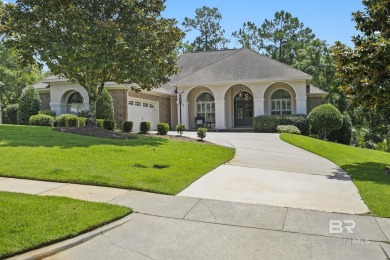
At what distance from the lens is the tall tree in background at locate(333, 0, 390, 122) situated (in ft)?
32.1

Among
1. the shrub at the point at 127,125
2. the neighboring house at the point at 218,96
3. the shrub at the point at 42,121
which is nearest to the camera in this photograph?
the shrub at the point at 127,125

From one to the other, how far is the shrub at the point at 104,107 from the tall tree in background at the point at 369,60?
14.5 meters

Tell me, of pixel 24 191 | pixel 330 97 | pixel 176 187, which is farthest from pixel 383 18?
pixel 330 97

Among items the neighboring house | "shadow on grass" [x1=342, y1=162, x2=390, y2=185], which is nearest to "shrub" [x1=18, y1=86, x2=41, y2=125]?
the neighboring house

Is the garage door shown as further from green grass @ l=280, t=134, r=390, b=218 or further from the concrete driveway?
the concrete driveway

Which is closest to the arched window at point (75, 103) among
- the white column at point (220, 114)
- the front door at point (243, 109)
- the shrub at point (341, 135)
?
the white column at point (220, 114)

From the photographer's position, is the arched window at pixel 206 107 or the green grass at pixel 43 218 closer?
the green grass at pixel 43 218

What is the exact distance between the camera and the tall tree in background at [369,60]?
9781 millimetres

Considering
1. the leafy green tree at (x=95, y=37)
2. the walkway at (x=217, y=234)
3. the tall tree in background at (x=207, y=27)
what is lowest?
the walkway at (x=217, y=234)

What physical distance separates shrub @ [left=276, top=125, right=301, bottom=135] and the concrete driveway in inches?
378

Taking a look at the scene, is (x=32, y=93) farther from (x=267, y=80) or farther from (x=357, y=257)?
(x=357, y=257)

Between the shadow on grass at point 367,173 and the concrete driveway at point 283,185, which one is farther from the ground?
the concrete driveway at point 283,185

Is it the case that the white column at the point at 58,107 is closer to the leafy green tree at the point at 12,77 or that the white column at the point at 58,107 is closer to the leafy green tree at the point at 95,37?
the leafy green tree at the point at 95,37

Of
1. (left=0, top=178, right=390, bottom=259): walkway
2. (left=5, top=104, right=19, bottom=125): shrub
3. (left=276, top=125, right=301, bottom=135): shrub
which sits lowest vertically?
(left=0, top=178, right=390, bottom=259): walkway
